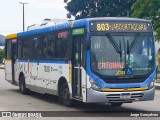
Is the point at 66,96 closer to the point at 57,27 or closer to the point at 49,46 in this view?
the point at 49,46

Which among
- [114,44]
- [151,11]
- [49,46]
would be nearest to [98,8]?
[151,11]

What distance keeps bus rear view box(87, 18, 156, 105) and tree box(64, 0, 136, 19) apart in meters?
42.7

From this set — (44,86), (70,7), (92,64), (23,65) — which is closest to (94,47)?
(92,64)

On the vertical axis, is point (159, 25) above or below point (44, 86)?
above

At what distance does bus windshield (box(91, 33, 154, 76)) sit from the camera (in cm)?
1309

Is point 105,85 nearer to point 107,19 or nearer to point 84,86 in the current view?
point 84,86

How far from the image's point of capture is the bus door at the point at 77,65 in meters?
13.8

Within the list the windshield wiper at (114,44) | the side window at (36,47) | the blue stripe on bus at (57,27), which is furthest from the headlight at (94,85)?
the side window at (36,47)

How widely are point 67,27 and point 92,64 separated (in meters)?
2.43

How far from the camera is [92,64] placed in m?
13.1

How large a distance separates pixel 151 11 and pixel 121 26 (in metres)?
23.3

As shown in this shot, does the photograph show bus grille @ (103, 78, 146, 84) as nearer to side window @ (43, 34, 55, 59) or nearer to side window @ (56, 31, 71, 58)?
side window @ (56, 31, 71, 58)

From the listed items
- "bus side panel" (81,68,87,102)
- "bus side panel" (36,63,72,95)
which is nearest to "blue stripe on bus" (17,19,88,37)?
"bus side panel" (36,63,72,95)

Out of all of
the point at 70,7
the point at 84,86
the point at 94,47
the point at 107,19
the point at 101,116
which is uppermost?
the point at 70,7
